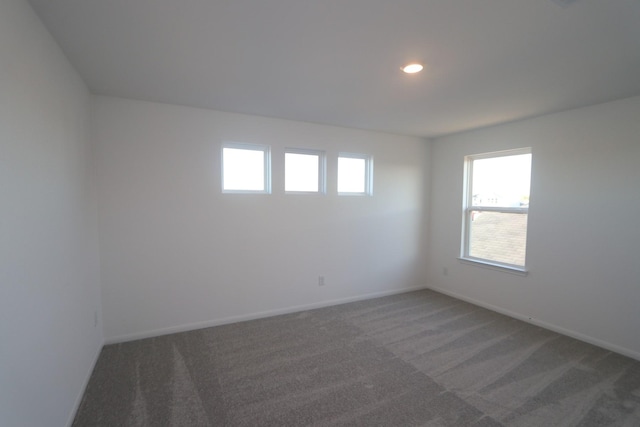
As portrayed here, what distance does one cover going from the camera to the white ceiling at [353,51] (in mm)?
1511

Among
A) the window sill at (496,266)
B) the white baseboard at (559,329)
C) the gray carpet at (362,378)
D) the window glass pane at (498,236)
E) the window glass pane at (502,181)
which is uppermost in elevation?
the window glass pane at (502,181)

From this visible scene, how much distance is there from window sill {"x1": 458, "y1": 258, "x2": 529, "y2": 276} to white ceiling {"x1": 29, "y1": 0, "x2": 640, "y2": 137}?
1898 millimetres

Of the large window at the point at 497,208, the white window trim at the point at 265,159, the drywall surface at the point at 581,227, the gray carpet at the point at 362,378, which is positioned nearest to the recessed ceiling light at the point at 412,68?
the white window trim at the point at 265,159

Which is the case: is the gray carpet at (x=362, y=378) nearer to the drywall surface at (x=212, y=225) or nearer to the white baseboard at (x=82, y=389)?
the white baseboard at (x=82, y=389)

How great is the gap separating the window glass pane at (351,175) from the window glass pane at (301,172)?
362 millimetres

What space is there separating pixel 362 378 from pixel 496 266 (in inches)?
100

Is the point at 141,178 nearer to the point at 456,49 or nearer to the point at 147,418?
the point at 147,418

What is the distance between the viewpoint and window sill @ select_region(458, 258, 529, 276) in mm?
3537

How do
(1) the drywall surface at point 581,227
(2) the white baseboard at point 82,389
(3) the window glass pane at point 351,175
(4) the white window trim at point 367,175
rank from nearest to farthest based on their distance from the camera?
(2) the white baseboard at point 82,389, (1) the drywall surface at point 581,227, (3) the window glass pane at point 351,175, (4) the white window trim at point 367,175

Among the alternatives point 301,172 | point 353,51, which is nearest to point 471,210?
point 301,172

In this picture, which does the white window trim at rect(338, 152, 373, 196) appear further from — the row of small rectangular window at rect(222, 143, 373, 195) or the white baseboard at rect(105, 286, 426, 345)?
the white baseboard at rect(105, 286, 426, 345)

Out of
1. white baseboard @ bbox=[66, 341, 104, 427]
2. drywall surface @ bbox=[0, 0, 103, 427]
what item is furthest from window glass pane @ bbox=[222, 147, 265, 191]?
white baseboard @ bbox=[66, 341, 104, 427]

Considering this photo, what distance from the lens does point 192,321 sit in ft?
10.4

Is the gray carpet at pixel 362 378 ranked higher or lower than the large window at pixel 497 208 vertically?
lower
